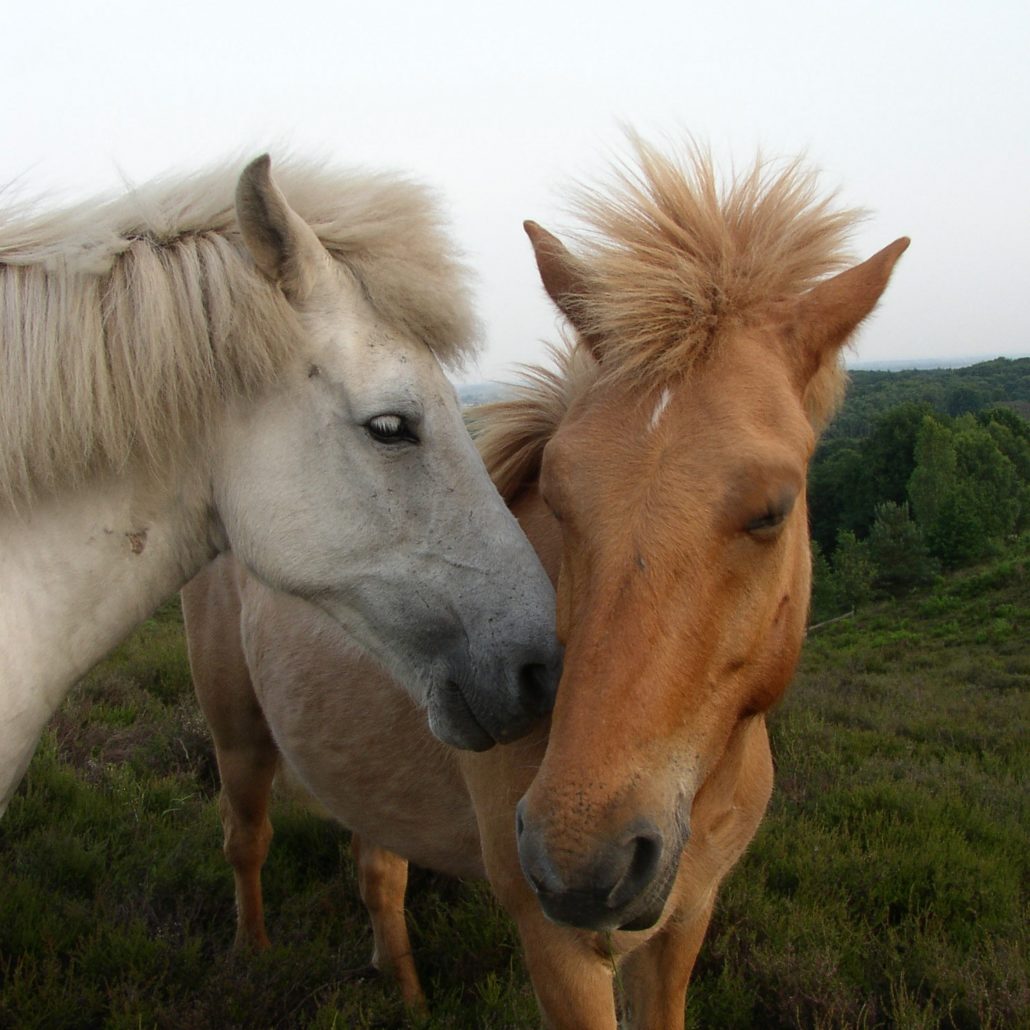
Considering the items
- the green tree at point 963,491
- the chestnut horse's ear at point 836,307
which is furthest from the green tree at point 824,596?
the chestnut horse's ear at point 836,307

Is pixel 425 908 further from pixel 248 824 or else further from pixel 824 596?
pixel 824 596

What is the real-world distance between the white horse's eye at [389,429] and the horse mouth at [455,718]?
0.61 meters

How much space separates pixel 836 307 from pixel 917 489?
38760 mm

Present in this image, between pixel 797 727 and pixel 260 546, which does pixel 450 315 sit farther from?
pixel 797 727

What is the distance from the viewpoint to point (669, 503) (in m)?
1.53

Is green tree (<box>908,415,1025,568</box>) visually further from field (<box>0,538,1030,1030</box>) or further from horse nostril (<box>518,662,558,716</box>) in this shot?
horse nostril (<box>518,662,558,716</box>)

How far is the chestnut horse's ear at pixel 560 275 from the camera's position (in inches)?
81.3

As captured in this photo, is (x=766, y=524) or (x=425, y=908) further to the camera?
(x=425, y=908)

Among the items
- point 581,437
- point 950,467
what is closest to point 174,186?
point 581,437

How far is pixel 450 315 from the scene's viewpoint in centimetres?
214

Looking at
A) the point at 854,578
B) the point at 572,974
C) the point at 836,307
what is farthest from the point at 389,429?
the point at 854,578

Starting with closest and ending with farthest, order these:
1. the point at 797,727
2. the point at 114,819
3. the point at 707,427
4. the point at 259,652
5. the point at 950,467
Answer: the point at 707,427 → the point at 259,652 → the point at 114,819 → the point at 797,727 → the point at 950,467

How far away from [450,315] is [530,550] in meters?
0.68

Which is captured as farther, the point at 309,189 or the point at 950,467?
the point at 950,467
